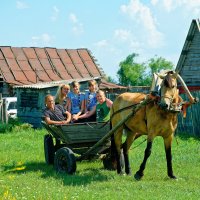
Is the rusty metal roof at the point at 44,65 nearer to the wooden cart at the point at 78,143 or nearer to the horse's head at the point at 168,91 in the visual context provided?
the wooden cart at the point at 78,143

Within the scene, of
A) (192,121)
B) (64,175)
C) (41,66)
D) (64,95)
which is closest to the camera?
→ (64,175)

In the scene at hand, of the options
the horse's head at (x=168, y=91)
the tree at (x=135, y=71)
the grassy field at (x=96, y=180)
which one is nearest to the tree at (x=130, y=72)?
the tree at (x=135, y=71)

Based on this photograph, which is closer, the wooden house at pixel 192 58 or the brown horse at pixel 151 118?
the brown horse at pixel 151 118

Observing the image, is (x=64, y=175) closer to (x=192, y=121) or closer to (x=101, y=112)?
(x=101, y=112)

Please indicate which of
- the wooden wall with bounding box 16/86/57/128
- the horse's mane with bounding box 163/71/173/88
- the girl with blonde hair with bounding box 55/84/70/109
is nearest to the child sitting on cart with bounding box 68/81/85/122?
the girl with blonde hair with bounding box 55/84/70/109

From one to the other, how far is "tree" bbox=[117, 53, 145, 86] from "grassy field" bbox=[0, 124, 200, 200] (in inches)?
2792

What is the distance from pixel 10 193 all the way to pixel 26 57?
2529 cm

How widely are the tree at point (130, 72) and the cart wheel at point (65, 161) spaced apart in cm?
7384

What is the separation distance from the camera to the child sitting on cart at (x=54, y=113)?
39.3 feet

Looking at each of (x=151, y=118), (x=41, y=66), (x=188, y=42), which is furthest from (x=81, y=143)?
(x=41, y=66)

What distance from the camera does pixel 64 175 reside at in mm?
10844

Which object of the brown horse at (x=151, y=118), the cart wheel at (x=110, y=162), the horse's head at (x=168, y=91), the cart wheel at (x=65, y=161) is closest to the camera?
the horse's head at (x=168, y=91)

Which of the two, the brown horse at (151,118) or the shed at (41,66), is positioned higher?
the shed at (41,66)

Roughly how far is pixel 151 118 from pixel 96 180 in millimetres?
1530
